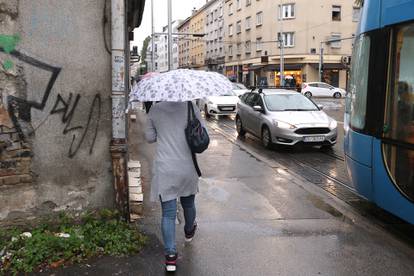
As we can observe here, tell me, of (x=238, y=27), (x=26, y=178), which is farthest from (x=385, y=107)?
(x=238, y=27)

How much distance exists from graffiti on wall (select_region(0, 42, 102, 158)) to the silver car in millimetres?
6963

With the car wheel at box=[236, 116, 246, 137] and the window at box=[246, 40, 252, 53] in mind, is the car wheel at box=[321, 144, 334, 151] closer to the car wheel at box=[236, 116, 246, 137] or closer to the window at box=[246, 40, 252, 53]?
the car wheel at box=[236, 116, 246, 137]

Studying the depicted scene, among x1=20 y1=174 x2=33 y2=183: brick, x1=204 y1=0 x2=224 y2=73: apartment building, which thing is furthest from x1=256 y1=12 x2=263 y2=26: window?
x1=20 y1=174 x2=33 y2=183: brick

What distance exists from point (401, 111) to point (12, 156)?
401cm

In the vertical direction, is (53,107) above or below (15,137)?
above

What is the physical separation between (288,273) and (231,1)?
2430 inches

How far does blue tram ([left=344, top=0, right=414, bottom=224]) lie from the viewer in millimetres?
4891

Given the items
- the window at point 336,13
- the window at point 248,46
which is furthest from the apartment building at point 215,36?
the window at point 336,13

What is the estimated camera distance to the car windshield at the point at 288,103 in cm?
1245

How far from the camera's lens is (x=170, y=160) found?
4211 millimetres

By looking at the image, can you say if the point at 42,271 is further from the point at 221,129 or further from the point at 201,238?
the point at 221,129

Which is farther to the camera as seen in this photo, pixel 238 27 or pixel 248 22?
pixel 238 27

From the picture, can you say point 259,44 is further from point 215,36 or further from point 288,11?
point 215,36

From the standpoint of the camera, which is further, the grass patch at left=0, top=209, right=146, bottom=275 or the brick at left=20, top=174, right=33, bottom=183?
the brick at left=20, top=174, right=33, bottom=183
